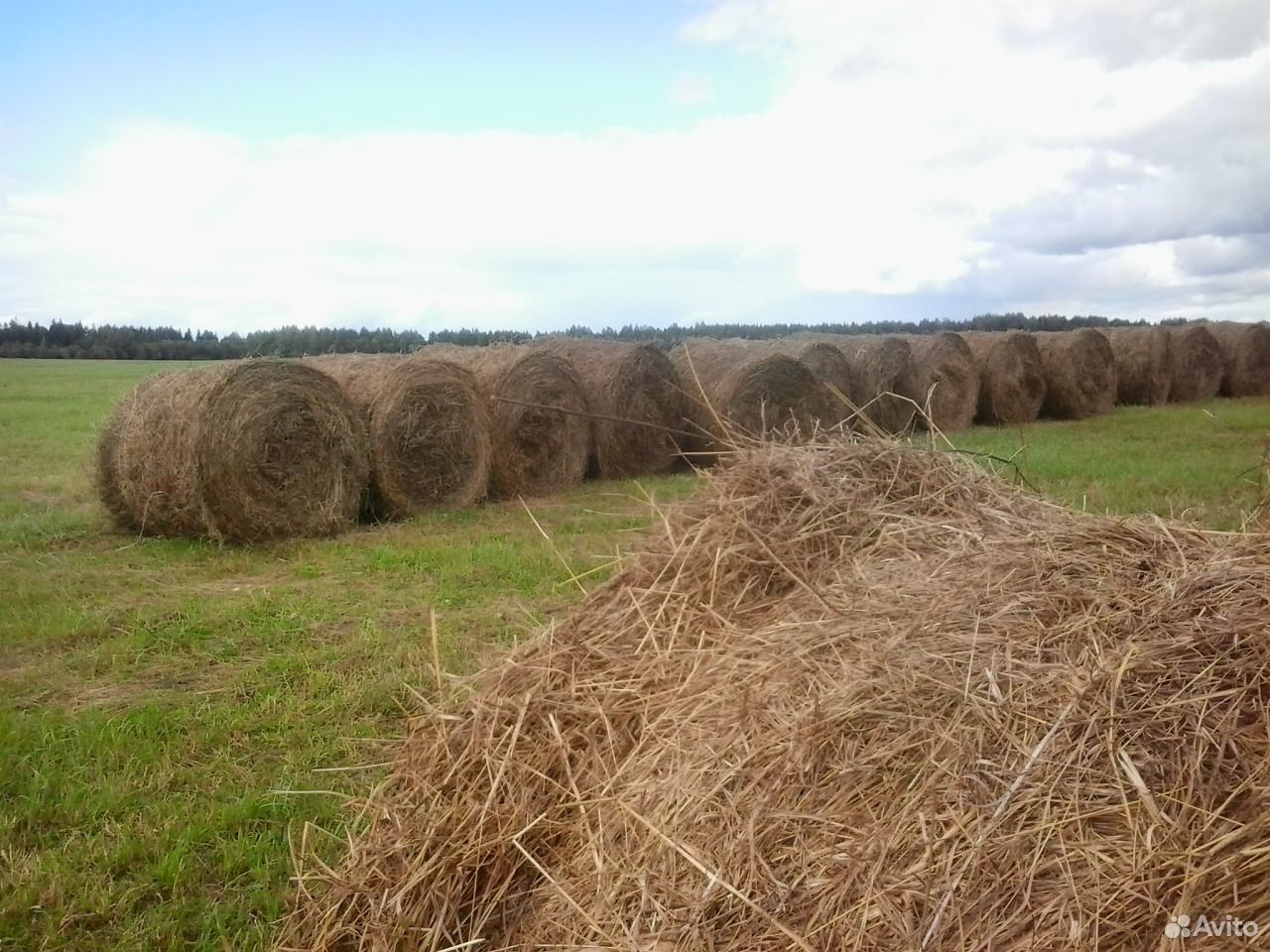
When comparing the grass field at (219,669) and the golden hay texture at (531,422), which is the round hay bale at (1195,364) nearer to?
the grass field at (219,669)

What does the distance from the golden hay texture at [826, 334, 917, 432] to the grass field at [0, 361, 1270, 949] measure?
12.9ft

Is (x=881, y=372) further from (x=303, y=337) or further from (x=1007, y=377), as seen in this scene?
(x=303, y=337)

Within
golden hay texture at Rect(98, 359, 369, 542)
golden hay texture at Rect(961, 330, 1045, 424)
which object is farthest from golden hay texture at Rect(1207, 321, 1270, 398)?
golden hay texture at Rect(98, 359, 369, 542)

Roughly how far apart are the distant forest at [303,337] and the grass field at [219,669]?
8.52 feet

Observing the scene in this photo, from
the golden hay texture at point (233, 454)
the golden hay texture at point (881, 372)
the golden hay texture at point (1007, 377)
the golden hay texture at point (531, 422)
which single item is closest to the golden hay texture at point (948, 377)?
the golden hay texture at point (881, 372)

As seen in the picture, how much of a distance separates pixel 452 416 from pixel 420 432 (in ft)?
1.26

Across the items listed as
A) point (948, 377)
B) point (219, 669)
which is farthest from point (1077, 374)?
point (219, 669)

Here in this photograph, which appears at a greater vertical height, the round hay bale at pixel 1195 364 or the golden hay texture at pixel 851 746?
the round hay bale at pixel 1195 364

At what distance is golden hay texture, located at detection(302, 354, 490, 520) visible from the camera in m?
9.65

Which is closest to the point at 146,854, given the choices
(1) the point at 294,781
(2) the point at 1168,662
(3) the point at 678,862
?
(1) the point at 294,781

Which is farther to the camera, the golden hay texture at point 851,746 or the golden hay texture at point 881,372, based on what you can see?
the golden hay texture at point 881,372

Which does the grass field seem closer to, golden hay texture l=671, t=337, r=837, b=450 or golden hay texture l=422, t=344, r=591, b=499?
golden hay texture l=422, t=344, r=591, b=499

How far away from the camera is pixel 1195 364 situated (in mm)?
20938

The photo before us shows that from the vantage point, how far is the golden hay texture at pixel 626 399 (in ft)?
39.0
